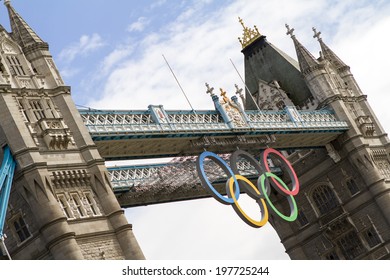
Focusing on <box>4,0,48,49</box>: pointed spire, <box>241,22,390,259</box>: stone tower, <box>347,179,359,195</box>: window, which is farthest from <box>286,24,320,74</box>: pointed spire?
<box>4,0,48,49</box>: pointed spire

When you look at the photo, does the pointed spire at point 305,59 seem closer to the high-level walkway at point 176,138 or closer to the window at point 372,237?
the high-level walkway at point 176,138

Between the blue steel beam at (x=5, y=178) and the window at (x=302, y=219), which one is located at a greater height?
the blue steel beam at (x=5, y=178)

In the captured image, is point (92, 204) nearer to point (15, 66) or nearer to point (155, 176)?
point (15, 66)

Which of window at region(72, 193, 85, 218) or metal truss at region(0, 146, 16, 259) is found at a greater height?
metal truss at region(0, 146, 16, 259)

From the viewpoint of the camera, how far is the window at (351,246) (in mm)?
91812

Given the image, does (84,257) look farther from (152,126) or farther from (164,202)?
(164,202)

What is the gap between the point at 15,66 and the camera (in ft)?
214

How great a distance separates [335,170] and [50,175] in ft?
131

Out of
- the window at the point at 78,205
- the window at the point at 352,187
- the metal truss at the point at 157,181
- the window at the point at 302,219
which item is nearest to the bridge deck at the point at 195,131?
the metal truss at the point at 157,181

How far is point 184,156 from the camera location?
77.6 meters

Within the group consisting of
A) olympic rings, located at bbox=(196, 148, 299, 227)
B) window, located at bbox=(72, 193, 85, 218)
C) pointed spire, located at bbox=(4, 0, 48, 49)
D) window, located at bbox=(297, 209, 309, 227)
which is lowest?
window, located at bbox=(297, 209, 309, 227)

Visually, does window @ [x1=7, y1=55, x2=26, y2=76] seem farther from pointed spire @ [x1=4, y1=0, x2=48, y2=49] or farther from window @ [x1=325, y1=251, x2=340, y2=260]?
window @ [x1=325, y1=251, x2=340, y2=260]

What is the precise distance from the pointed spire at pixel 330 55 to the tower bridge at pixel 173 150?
130mm

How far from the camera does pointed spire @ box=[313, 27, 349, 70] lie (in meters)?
99.2
